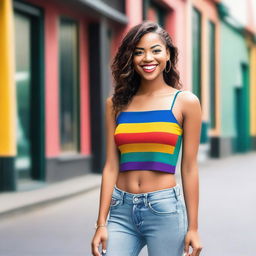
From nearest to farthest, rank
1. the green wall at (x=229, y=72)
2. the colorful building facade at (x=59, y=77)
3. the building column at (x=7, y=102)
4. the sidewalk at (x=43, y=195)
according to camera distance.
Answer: the sidewalk at (x=43, y=195) → the building column at (x=7, y=102) → the colorful building facade at (x=59, y=77) → the green wall at (x=229, y=72)

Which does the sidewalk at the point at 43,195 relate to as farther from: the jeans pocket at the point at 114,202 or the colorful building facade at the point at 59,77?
the jeans pocket at the point at 114,202

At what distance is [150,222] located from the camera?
Result: 9.15 ft

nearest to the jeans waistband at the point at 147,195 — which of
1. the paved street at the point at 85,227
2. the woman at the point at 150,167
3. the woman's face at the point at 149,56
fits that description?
the woman at the point at 150,167

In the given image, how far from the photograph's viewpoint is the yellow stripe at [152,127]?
282 centimetres

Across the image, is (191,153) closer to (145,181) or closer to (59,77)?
(145,181)

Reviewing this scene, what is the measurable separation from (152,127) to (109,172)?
29 centimetres

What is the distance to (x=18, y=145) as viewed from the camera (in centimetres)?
1199

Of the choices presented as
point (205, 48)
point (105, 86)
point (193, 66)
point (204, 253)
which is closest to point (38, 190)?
point (105, 86)

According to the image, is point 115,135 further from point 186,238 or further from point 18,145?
point 18,145

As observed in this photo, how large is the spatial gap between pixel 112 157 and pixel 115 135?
118mm

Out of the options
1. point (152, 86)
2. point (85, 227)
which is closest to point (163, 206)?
point (152, 86)

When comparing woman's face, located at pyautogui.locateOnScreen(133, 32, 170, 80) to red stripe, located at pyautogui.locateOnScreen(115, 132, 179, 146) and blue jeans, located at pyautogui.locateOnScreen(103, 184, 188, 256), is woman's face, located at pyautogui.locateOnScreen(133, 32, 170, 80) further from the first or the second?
blue jeans, located at pyautogui.locateOnScreen(103, 184, 188, 256)

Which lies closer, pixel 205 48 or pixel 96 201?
pixel 96 201

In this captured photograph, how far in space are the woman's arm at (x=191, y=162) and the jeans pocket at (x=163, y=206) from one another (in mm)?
77
